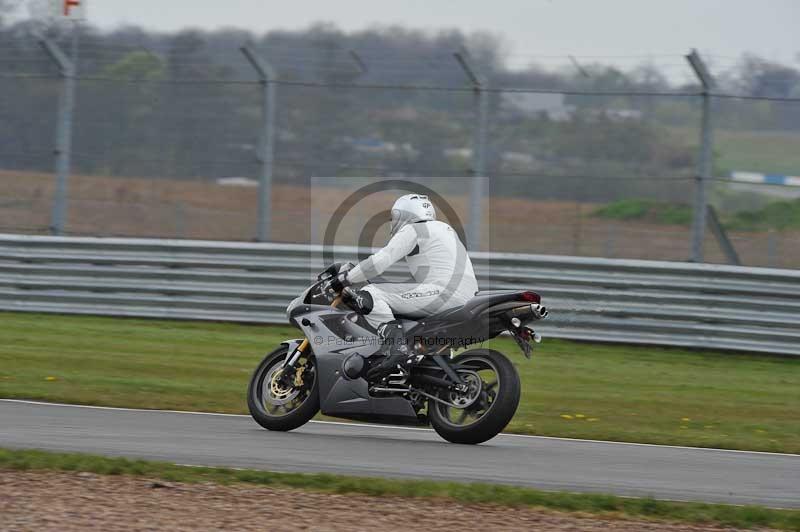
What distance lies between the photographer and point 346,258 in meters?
15.4

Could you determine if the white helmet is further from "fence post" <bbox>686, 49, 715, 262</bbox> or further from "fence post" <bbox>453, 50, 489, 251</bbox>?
"fence post" <bbox>686, 49, 715, 262</bbox>

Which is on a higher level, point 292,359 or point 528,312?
point 528,312

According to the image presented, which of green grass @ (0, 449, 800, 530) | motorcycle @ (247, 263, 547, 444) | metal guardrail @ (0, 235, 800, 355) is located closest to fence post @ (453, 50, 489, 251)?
metal guardrail @ (0, 235, 800, 355)

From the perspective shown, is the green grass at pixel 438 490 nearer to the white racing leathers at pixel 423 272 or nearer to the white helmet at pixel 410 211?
the white racing leathers at pixel 423 272

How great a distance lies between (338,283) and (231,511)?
2937 mm

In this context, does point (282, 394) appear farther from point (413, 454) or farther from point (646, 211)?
point (646, 211)

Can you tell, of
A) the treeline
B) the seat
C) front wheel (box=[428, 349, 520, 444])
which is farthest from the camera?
the treeline

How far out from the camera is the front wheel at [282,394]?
29.2 ft

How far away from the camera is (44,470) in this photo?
682 centimetres

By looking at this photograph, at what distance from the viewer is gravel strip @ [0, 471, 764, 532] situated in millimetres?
5773

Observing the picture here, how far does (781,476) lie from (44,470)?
439 cm

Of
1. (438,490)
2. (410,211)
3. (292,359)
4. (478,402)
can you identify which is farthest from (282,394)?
(438,490)

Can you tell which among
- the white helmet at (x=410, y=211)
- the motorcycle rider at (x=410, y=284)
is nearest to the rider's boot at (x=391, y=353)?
the motorcycle rider at (x=410, y=284)

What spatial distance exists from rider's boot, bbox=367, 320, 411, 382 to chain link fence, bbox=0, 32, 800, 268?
6.65 meters
